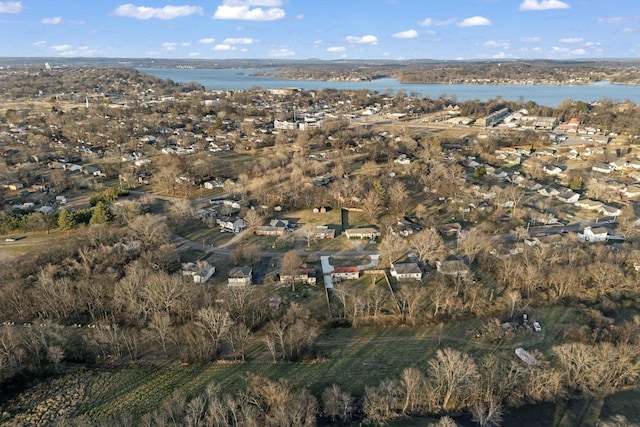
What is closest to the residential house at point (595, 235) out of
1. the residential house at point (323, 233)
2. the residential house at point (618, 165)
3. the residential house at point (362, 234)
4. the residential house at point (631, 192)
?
the residential house at point (631, 192)

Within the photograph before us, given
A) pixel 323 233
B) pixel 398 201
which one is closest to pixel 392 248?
pixel 323 233

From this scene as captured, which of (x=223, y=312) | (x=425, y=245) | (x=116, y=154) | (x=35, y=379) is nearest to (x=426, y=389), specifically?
(x=223, y=312)

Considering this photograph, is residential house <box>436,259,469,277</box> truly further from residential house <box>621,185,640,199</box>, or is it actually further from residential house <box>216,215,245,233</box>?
residential house <box>621,185,640,199</box>

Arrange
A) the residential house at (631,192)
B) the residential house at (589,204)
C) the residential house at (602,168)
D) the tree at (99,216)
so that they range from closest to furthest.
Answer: the tree at (99,216), the residential house at (589,204), the residential house at (631,192), the residential house at (602,168)

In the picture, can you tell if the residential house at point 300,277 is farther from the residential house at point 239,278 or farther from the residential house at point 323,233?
the residential house at point 323,233

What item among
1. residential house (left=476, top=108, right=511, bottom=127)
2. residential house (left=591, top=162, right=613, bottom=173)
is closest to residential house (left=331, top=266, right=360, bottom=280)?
residential house (left=591, top=162, right=613, bottom=173)

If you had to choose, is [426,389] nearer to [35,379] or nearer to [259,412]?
[259,412]
